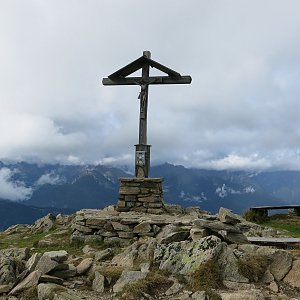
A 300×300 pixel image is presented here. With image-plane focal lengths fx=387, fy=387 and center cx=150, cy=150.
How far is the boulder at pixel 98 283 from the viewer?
25.2 feet

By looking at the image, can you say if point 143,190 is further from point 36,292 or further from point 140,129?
point 36,292

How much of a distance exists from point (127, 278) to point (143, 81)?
10.6m

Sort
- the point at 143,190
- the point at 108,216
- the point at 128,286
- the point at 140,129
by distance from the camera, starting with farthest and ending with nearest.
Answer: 1. the point at 140,129
2. the point at 143,190
3. the point at 108,216
4. the point at 128,286

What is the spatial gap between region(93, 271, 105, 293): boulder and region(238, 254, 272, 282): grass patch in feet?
9.04

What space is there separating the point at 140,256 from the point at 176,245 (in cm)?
118

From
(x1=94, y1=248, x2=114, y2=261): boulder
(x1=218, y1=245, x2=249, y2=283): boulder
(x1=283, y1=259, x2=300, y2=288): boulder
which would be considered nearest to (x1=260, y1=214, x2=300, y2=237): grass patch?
(x1=283, y1=259, x2=300, y2=288): boulder

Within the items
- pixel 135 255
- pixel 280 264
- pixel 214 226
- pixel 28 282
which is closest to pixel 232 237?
pixel 214 226

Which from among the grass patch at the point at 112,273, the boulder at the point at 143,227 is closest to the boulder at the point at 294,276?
the grass patch at the point at 112,273

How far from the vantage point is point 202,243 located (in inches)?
317

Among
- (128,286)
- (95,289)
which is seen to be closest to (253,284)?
(128,286)

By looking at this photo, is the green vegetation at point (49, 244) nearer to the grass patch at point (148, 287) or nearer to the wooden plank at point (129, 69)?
the grass patch at point (148, 287)

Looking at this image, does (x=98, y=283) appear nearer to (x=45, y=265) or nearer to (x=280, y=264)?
(x=45, y=265)

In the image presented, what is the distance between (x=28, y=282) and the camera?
7516 mm

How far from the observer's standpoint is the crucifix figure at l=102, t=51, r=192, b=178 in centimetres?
1603
